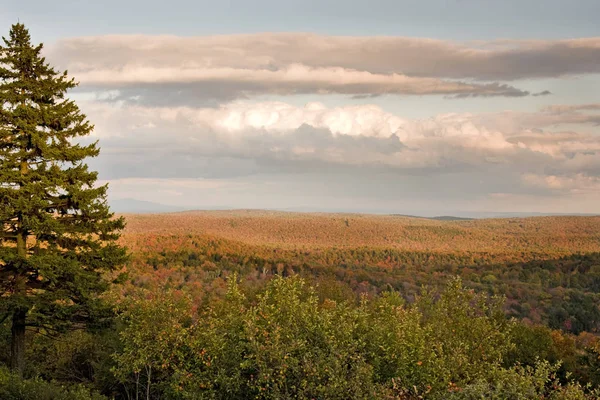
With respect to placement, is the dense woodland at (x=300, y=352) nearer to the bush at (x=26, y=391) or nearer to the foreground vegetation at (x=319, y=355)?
the foreground vegetation at (x=319, y=355)

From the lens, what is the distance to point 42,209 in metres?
34.2

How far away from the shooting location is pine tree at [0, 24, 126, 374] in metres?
33.5

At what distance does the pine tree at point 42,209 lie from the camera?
33.5m

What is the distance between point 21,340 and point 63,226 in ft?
26.0

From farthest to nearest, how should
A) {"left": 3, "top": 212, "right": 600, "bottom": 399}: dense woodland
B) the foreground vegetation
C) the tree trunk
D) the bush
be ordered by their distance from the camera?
the tree trunk → the bush → {"left": 3, "top": 212, "right": 600, "bottom": 399}: dense woodland → the foreground vegetation

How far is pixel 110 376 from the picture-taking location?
135 ft

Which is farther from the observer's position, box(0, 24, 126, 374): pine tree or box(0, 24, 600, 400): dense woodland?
box(0, 24, 126, 374): pine tree

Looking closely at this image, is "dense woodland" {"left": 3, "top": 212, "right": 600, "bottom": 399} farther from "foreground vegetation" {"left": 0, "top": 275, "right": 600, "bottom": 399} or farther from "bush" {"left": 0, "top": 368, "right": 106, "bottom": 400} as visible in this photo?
"bush" {"left": 0, "top": 368, "right": 106, "bottom": 400}

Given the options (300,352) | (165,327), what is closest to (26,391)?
(165,327)

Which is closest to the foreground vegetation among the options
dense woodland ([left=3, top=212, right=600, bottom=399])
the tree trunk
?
dense woodland ([left=3, top=212, right=600, bottom=399])

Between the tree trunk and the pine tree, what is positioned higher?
the pine tree

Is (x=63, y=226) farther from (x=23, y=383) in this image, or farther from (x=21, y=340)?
(x=23, y=383)

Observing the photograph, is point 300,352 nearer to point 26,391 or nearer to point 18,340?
point 26,391

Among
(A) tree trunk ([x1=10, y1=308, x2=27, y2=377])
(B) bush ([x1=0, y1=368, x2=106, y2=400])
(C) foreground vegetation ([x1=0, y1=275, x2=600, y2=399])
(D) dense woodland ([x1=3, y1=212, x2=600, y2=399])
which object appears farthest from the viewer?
(A) tree trunk ([x1=10, y1=308, x2=27, y2=377])
